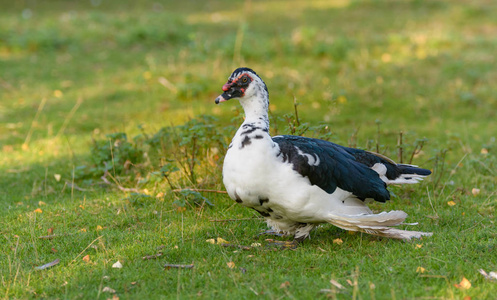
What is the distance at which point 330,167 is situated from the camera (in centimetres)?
465

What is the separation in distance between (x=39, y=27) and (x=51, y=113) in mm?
5028

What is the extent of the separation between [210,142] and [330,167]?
2187 mm

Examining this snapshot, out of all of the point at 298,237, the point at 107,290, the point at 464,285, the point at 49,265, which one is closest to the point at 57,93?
the point at 49,265

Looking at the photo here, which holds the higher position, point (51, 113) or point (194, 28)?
point (194, 28)

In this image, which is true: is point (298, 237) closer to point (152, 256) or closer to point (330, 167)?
point (330, 167)

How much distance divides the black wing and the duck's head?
0.46m

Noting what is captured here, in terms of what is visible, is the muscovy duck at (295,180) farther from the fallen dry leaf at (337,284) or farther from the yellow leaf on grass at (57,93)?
the yellow leaf on grass at (57,93)

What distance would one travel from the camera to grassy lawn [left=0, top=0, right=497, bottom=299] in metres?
4.25

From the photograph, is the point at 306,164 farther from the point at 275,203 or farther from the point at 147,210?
the point at 147,210

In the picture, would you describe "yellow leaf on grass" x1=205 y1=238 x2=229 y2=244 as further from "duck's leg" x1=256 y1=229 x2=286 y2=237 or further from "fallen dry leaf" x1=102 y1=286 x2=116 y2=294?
"fallen dry leaf" x1=102 y1=286 x2=116 y2=294

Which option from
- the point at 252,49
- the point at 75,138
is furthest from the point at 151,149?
the point at 252,49

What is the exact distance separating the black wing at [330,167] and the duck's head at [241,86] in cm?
46

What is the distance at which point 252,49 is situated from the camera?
38.0 feet

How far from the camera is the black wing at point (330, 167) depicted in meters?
4.51
